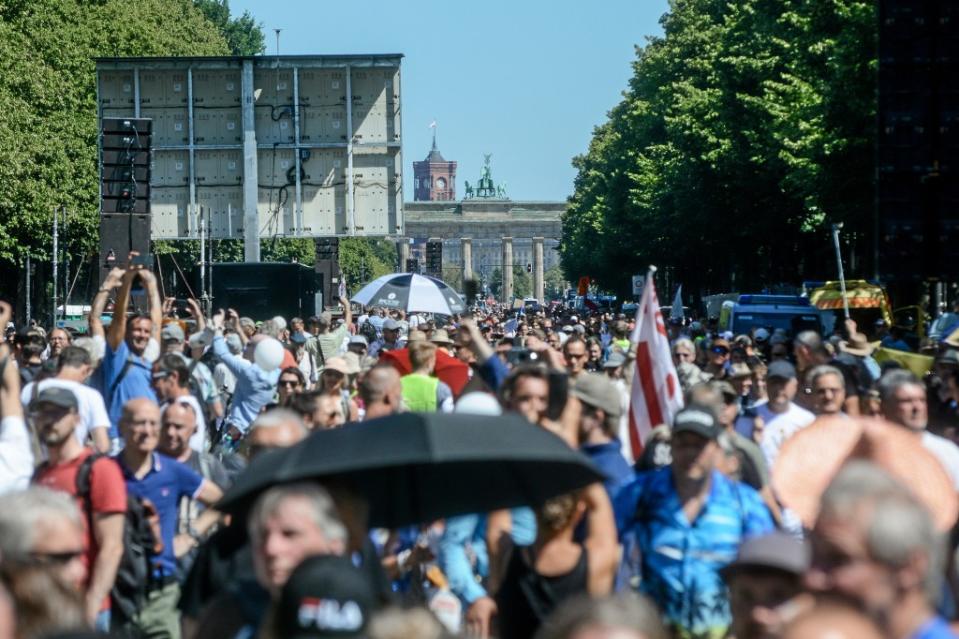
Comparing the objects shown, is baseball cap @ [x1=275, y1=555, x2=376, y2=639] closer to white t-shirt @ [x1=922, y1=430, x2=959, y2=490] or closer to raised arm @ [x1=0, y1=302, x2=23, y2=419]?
white t-shirt @ [x1=922, y1=430, x2=959, y2=490]

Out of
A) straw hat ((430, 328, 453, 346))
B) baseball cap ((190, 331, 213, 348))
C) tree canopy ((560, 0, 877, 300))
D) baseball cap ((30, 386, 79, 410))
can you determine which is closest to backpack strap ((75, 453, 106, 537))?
baseball cap ((30, 386, 79, 410))

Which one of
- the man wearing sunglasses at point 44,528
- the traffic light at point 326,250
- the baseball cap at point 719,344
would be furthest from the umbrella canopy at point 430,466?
the traffic light at point 326,250

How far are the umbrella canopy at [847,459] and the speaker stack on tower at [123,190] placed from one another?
44.2 ft

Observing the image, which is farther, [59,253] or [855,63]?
[59,253]

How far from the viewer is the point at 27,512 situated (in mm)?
5594

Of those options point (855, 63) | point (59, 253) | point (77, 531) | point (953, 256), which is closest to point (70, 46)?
point (59, 253)

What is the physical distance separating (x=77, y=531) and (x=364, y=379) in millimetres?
3765

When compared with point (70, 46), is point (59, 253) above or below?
below

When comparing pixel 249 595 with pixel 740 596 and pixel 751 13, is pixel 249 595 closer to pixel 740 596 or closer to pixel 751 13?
pixel 740 596

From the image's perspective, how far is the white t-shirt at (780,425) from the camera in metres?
10.4

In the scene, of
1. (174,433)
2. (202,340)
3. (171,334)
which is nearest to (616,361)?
(202,340)

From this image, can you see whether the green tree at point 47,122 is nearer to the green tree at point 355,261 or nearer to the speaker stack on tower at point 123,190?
the speaker stack on tower at point 123,190

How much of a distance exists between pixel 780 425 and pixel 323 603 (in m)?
6.86

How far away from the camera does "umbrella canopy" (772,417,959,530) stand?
6.44 m
